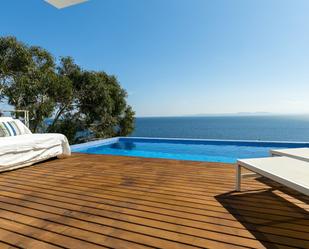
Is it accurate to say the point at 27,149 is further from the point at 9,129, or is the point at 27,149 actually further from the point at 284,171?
the point at 284,171

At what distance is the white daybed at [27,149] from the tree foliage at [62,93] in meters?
4.36

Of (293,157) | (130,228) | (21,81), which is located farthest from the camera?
(21,81)

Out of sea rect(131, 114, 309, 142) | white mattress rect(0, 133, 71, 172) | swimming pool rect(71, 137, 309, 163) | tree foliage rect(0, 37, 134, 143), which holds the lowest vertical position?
sea rect(131, 114, 309, 142)

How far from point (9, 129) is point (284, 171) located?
4.42m

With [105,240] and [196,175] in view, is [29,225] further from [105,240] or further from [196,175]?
[196,175]

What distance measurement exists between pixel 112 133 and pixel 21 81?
470cm

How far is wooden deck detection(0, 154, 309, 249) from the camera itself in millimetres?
1486

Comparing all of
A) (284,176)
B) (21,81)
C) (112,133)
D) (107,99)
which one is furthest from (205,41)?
(284,176)

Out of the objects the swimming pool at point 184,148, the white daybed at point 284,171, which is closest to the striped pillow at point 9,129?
the swimming pool at point 184,148

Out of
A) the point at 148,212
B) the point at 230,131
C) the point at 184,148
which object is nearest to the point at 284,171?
the point at 148,212

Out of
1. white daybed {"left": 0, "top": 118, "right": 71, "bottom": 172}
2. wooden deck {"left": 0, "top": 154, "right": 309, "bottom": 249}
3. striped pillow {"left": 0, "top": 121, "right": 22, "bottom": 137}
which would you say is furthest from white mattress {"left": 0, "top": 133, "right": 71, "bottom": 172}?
wooden deck {"left": 0, "top": 154, "right": 309, "bottom": 249}

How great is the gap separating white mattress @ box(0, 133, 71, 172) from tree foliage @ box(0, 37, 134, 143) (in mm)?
4671

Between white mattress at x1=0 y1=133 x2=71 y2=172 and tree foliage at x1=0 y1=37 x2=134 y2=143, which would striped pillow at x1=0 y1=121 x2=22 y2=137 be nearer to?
white mattress at x1=0 y1=133 x2=71 y2=172

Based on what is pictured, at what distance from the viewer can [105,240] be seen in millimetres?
1490
